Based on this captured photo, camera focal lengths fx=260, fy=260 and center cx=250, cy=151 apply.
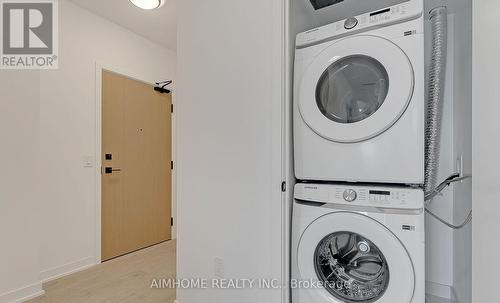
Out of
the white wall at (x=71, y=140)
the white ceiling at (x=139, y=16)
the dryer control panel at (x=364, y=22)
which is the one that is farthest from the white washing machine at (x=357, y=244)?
the white ceiling at (x=139, y=16)

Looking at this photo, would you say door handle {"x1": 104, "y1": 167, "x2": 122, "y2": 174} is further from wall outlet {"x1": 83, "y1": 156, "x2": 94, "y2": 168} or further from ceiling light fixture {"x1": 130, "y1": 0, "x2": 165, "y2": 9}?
ceiling light fixture {"x1": 130, "y1": 0, "x2": 165, "y2": 9}

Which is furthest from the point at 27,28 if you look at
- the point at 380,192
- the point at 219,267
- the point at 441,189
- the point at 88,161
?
the point at 441,189

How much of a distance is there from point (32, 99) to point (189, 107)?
53.6 inches

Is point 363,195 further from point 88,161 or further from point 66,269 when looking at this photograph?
point 66,269

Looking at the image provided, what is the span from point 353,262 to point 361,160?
52cm

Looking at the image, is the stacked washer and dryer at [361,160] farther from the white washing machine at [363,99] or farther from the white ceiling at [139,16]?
the white ceiling at [139,16]

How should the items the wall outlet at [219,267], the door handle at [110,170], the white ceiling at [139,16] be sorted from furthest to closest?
the door handle at [110,170], the white ceiling at [139,16], the wall outlet at [219,267]

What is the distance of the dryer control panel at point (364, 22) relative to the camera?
1168mm

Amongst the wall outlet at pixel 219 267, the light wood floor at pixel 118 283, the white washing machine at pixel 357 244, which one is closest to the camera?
the white washing machine at pixel 357 244

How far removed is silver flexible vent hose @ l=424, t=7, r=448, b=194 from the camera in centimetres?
129

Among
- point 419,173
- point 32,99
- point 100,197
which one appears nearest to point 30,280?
point 100,197

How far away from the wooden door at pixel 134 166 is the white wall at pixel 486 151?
2.97 meters

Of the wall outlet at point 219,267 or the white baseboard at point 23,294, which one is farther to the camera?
the white baseboard at point 23,294

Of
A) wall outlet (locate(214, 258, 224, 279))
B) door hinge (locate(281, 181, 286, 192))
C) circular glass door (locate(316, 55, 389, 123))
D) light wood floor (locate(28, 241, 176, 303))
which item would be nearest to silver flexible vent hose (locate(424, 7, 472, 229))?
circular glass door (locate(316, 55, 389, 123))
